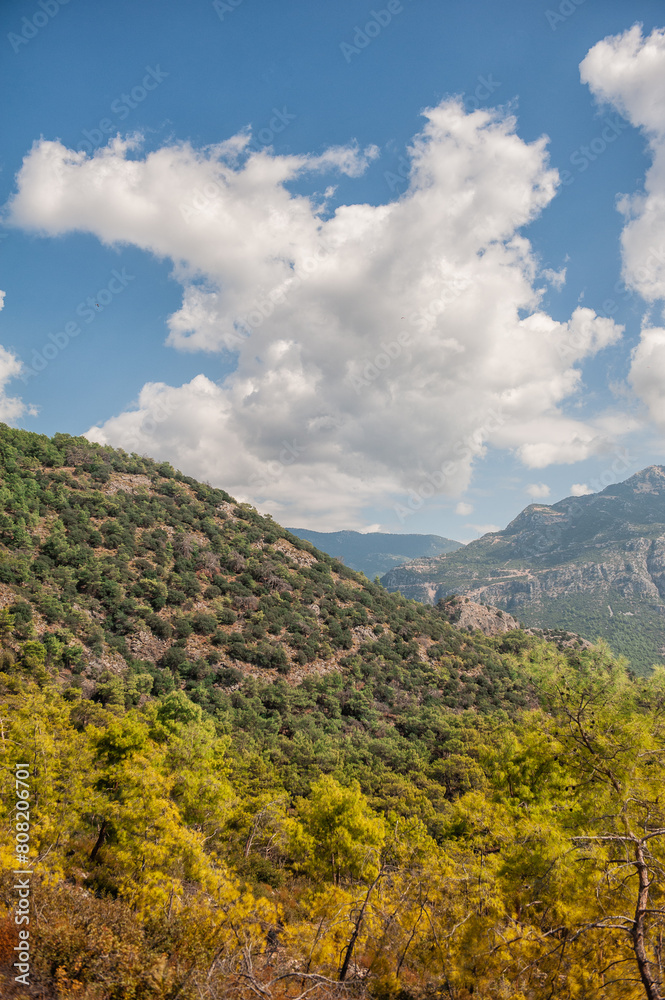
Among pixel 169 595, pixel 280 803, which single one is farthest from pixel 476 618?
pixel 280 803

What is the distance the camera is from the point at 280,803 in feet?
69.7

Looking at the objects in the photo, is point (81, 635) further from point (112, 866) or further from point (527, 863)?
point (527, 863)

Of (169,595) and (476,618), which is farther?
(476,618)

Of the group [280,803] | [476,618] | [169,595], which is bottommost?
[476,618]

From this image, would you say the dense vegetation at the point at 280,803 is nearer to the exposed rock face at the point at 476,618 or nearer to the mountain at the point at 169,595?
the mountain at the point at 169,595

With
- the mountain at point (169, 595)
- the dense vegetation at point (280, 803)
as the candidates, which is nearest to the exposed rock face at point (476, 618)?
the mountain at point (169, 595)

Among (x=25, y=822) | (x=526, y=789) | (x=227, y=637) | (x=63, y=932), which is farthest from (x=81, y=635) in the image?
(x=526, y=789)

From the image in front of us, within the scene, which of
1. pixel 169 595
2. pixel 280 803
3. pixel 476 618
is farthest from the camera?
pixel 476 618

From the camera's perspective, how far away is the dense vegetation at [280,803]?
351 inches

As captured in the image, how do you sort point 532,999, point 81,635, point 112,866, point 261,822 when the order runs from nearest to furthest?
point 532,999 < point 112,866 < point 261,822 < point 81,635

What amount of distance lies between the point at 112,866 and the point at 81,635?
27.6m

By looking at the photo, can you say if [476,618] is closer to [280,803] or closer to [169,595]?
[169,595]

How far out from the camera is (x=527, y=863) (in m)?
10.9

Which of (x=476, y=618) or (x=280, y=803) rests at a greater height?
(x=280, y=803)
